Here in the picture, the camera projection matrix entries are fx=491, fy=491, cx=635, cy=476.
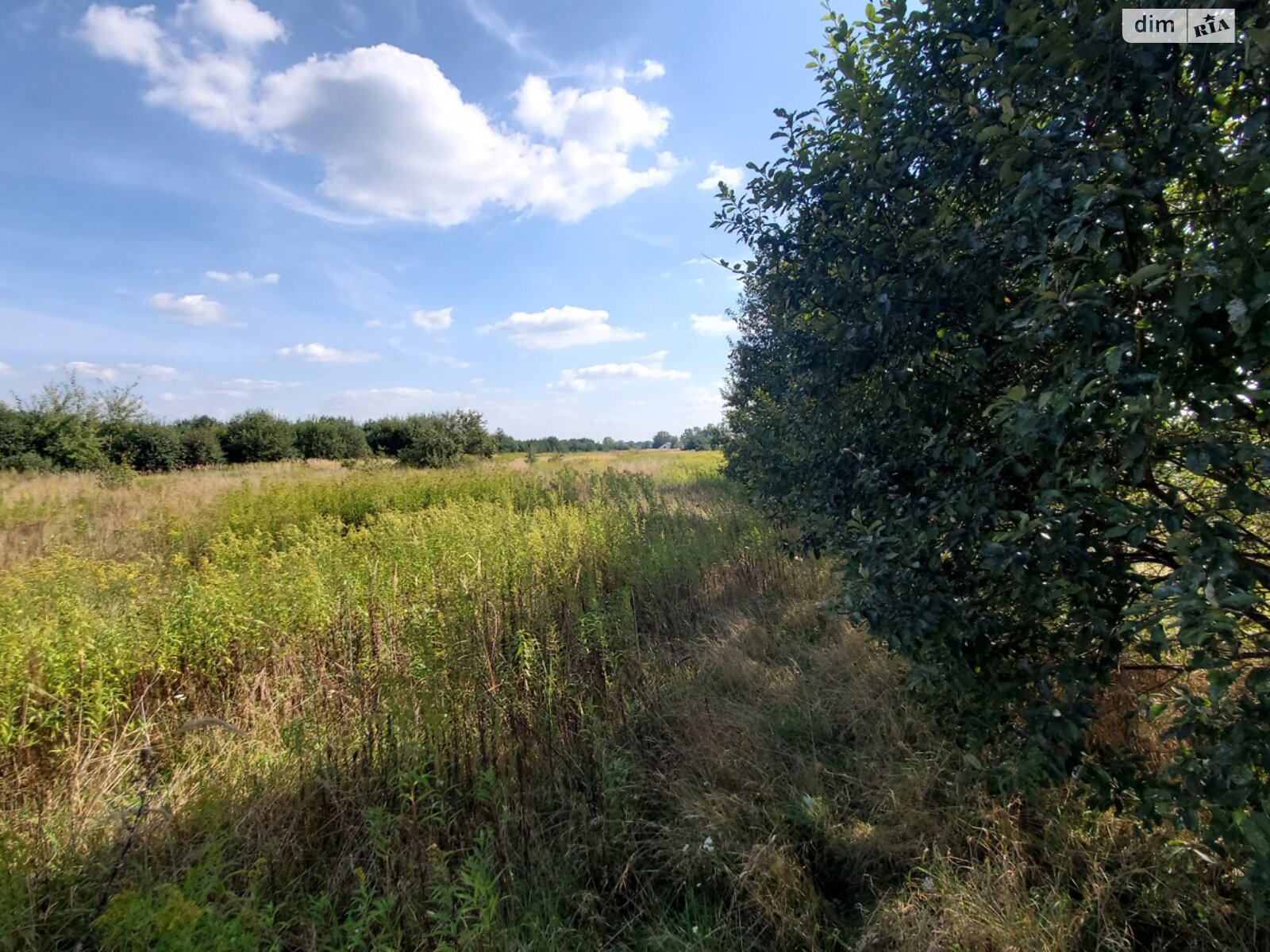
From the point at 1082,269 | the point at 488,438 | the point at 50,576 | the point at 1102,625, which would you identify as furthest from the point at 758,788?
the point at 488,438

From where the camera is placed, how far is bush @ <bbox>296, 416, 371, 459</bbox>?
Answer: 3055 cm

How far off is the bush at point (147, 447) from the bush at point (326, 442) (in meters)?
6.43

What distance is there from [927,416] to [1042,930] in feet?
5.76

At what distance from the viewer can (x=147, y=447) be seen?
23.2 meters

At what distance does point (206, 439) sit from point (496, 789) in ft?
105

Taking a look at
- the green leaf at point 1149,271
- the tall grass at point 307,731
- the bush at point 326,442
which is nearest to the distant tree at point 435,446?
the bush at point 326,442

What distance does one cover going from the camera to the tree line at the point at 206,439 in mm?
18422

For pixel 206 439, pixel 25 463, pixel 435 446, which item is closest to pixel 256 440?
pixel 206 439

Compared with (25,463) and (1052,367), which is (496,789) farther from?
(25,463)

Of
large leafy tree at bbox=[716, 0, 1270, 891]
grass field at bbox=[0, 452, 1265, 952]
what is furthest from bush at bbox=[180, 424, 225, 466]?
large leafy tree at bbox=[716, 0, 1270, 891]

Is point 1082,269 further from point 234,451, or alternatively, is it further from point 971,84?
point 234,451

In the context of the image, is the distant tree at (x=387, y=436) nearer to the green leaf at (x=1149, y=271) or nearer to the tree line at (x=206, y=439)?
the tree line at (x=206, y=439)

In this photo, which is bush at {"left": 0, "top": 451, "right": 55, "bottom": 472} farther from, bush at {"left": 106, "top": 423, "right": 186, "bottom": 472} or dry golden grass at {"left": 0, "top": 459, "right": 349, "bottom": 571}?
dry golden grass at {"left": 0, "top": 459, "right": 349, "bottom": 571}

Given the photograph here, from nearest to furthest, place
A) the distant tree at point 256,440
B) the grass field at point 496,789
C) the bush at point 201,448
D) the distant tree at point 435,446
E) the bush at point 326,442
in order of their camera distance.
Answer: the grass field at point 496,789 < the distant tree at point 435,446 < the bush at point 201,448 < the distant tree at point 256,440 < the bush at point 326,442
